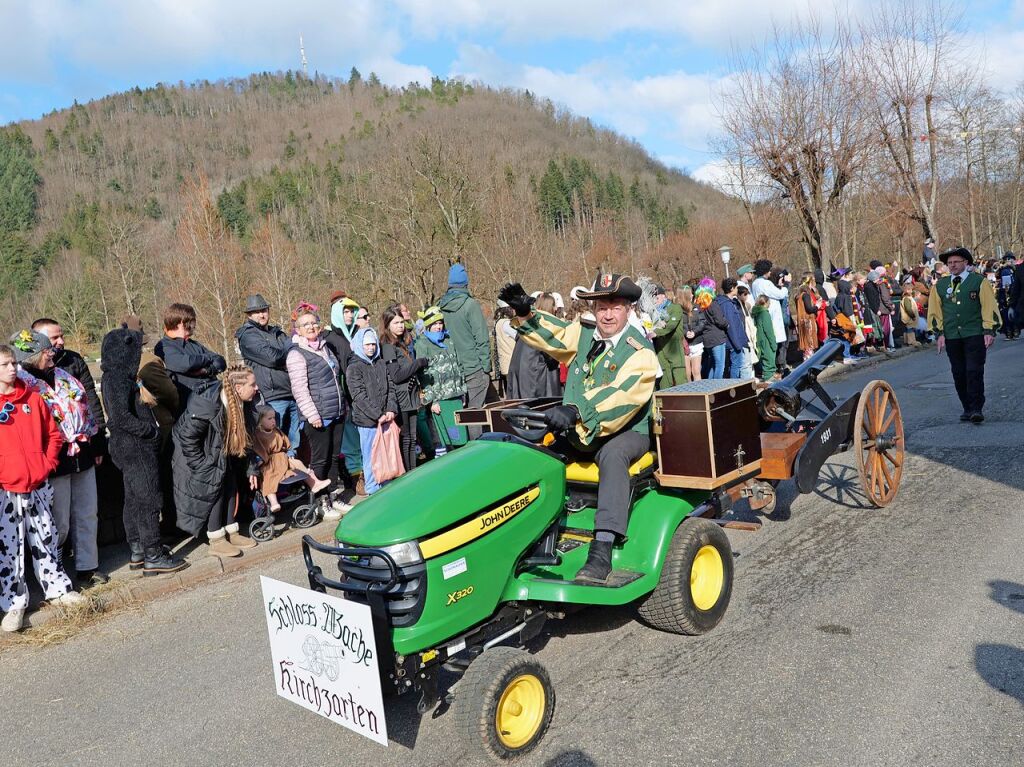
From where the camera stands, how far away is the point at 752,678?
159 inches

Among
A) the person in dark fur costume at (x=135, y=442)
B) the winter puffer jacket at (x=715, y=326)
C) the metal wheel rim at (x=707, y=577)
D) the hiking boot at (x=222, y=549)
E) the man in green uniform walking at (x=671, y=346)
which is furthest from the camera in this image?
the winter puffer jacket at (x=715, y=326)

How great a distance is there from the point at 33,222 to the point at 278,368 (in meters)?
96.6

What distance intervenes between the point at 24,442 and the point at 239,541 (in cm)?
206

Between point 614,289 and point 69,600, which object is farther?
point 69,600

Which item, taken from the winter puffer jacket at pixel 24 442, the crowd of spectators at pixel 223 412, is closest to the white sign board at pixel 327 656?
the crowd of spectators at pixel 223 412

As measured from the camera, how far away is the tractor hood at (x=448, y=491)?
3555 millimetres

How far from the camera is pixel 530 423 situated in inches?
176

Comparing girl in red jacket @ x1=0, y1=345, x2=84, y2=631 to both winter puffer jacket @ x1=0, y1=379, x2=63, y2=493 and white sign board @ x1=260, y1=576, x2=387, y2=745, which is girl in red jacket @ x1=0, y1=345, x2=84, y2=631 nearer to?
winter puffer jacket @ x1=0, y1=379, x2=63, y2=493

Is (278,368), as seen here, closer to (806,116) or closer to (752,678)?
(752,678)

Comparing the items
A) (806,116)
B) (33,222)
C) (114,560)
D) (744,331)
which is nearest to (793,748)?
(114,560)

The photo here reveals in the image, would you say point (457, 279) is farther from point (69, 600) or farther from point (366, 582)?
point (366, 582)

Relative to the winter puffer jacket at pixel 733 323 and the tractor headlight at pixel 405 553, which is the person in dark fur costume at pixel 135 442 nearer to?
the tractor headlight at pixel 405 553

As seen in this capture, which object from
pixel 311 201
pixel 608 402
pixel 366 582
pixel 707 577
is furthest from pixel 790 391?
pixel 311 201

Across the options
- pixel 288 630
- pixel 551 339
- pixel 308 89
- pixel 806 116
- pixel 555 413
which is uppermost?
pixel 308 89
